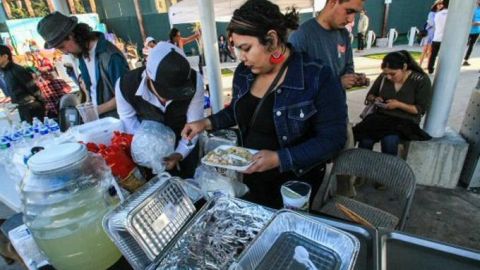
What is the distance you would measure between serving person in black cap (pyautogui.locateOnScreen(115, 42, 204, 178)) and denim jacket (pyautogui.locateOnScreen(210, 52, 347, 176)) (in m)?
0.55

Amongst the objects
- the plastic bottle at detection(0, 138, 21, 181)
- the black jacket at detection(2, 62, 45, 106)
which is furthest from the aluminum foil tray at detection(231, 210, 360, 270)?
the black jacket at detection(2, 62, 45, 106)

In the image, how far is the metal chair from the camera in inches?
61.7

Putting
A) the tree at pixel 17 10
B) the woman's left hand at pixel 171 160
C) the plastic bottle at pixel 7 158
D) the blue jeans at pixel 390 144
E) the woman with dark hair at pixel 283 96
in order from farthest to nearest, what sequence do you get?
the tree at pixel 17 10
the blue jeans at pixel 390 144
the plastic bottle at pixel 7 158
the woman's left hand at pixel 171 160
the woman with dark hair at pixel 283 96

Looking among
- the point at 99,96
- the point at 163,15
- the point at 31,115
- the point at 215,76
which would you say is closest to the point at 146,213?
the point at 99,96

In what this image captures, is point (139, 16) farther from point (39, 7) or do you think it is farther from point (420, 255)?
point (420, 255)

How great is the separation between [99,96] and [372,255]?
7.92 ft

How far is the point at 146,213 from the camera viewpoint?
3.25ft

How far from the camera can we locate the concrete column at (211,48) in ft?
9.95

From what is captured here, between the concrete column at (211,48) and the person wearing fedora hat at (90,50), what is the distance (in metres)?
1.13

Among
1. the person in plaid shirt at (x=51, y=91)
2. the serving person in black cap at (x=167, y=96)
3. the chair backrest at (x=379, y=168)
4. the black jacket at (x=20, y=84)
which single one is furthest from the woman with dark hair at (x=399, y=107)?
the black jacket at (x=20, y=84)

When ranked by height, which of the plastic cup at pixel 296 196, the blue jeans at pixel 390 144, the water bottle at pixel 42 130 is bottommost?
the blue jeans at pixel 390 144

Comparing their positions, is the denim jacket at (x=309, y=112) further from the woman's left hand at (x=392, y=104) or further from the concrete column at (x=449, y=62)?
the concrete column at (x=449, y=62)

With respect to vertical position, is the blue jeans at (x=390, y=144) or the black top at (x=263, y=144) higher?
the black top at (x=263, y=144)

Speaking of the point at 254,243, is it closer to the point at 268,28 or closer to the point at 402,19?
the point at 268,28
